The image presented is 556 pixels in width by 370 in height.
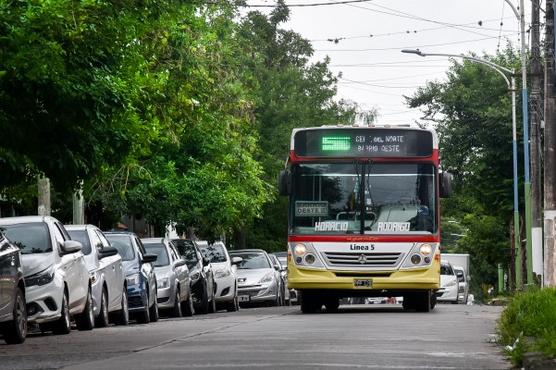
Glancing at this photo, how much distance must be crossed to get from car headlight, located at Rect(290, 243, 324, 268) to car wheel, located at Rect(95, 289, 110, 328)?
178 inches

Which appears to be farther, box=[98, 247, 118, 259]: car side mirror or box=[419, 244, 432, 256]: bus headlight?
box=[419, 244, 432, 256]: bus headlight

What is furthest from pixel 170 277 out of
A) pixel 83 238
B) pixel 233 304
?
pixel 233 304

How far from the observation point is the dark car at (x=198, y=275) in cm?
3412

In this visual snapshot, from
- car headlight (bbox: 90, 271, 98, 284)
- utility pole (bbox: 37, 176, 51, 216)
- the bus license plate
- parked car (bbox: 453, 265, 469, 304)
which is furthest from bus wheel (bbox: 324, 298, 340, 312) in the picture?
parked car (bbox: 453, 265, 469, 304)

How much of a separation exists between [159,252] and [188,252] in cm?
363

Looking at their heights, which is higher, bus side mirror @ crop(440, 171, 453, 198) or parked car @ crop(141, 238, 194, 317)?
bus side mirror @ crop(440, 171, 453, 198)

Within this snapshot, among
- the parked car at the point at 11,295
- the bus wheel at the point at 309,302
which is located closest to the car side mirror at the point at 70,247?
the parked car at the point at 11,295

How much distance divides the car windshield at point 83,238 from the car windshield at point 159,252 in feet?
20.5

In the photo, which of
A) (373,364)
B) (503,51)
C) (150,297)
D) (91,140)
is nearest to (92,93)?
A: (91,140)

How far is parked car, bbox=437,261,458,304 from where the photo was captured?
5394 centimetres

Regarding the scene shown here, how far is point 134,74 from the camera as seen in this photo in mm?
24594

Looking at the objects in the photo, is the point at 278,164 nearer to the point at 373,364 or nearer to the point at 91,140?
the point at 91,140

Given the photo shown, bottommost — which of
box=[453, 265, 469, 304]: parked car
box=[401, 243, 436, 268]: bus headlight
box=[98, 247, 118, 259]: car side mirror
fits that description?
box=[453, 265, 469, 304]: parked car

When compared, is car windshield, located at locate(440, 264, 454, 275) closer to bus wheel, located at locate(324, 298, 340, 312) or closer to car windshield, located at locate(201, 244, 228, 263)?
car windshield, located at locate(201, 244, 228, 263)
